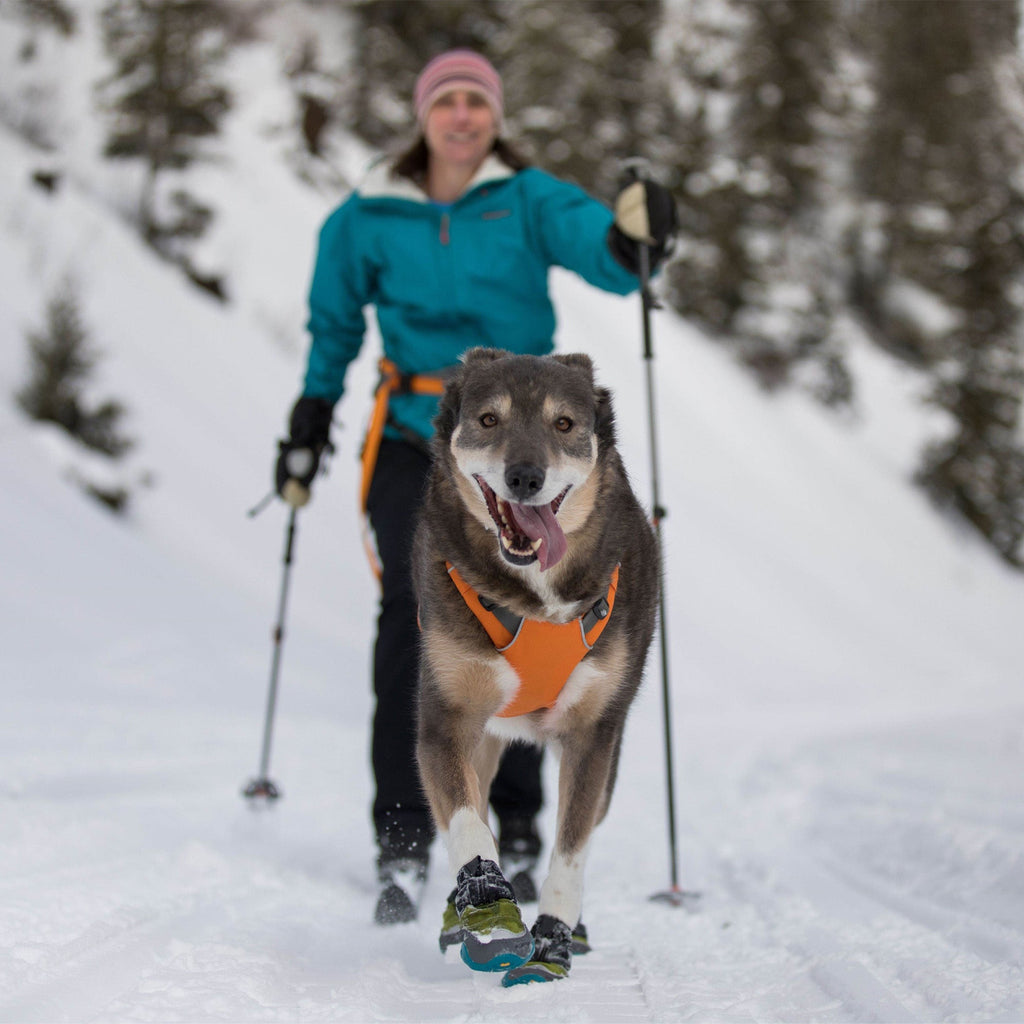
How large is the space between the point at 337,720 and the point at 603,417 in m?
4.97

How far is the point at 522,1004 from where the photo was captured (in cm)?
225

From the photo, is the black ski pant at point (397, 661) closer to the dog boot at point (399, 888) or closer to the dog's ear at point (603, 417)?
the dog boot at point (399, 888)

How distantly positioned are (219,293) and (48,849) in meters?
12.8

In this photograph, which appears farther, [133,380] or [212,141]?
[212,141]

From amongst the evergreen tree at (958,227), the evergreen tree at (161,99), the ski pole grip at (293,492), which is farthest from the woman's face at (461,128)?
the evergreen tree at (958,227)

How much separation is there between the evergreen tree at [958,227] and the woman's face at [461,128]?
69.2ft

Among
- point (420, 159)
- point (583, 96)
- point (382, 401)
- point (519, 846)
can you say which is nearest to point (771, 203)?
point (583, 96)

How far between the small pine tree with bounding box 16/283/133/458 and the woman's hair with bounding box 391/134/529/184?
762 centimetres

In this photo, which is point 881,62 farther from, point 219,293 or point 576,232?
point 576,232

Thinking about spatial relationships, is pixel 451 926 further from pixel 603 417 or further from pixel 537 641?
pixel 603 417

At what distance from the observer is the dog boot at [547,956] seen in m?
2.35

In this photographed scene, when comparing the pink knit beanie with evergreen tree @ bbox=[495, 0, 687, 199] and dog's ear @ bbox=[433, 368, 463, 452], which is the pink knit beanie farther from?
evergreen tree @ bbox=[495, 0, 687, 199]

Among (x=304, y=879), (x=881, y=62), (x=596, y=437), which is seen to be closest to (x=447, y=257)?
(x=596, y=437)

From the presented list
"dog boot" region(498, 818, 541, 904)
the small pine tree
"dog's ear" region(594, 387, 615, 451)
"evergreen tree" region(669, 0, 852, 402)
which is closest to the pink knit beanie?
"dog's ear" region(594, 387, 615, 451)
